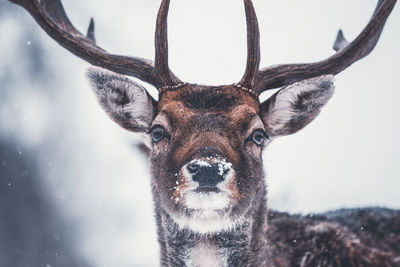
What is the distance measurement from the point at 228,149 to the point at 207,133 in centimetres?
25

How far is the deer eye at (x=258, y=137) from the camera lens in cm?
524

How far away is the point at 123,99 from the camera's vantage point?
579cm

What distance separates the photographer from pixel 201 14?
145 ft

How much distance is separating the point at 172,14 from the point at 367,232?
37813mm

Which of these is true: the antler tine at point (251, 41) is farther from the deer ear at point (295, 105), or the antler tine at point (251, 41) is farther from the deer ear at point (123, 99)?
the deer ear at point (123, 99)

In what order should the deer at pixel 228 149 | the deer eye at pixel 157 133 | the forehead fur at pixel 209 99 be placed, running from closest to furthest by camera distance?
1. the deer at pixel 228 149
2. the forehead fur at pixel 209 99
3. the deer eye at pixel 157 133

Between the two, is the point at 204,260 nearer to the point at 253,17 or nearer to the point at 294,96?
the point at 294,96

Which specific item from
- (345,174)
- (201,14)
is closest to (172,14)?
(201,14)

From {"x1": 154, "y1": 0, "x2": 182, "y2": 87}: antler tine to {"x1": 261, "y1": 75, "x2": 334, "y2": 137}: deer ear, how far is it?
1.05 metres

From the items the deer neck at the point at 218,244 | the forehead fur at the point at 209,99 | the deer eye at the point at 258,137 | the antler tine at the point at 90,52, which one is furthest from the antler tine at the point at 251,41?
the deer neck at the point at 218,244

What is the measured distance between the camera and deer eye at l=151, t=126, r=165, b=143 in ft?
17.4

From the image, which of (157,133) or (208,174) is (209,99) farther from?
(208,174)

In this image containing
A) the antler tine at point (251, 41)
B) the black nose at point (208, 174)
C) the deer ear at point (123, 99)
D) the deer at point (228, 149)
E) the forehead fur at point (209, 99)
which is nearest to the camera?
the black nose at point (208, 174)

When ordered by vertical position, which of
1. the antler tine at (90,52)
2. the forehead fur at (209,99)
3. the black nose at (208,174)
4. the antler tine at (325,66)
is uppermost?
the antler tine at (90,52)
